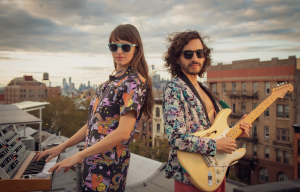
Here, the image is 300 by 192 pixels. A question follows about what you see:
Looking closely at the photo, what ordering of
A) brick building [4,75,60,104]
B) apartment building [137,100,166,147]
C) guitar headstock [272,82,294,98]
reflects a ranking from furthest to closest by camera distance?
brick building [4,75,60,104] → apartment building [137,100,166,147] → guitar headstock [272,82,294,98]

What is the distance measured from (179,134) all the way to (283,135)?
27.9 metres

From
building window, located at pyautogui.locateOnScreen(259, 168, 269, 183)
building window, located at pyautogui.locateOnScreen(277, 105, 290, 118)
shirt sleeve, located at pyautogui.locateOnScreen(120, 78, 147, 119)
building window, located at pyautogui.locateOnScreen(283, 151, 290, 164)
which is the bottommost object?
building window, located at pyautogui.locateOnScreen(259, 168, 269, 183)

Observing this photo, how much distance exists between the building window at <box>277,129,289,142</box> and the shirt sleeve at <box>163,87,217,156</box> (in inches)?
1082

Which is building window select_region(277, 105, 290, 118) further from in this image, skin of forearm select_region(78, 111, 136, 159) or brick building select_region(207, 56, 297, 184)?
skin of forearm select_region(78, 111, 136, 159)

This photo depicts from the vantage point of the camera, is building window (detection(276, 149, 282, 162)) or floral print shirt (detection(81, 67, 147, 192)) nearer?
floral print shirt (detection(81, 67, 147, 192))

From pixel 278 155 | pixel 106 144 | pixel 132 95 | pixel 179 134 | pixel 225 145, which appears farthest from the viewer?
pixel 278 155

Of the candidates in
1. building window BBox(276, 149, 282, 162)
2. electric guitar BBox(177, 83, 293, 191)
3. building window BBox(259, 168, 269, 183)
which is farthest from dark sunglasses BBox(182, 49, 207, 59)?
building window BBox(259, 168, 269, 183)

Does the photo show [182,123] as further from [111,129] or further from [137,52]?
[137,52]

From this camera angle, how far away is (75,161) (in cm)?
182

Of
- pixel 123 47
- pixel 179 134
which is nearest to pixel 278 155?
pixel 179 134

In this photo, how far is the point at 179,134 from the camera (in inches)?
82.5

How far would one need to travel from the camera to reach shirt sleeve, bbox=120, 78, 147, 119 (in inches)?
74.4

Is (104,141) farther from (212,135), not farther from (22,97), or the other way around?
(22,97)

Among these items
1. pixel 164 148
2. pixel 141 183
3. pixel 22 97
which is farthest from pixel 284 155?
pixel 22 97
